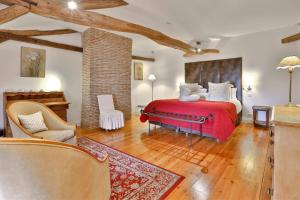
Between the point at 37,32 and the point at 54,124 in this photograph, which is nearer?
the point at 54,124

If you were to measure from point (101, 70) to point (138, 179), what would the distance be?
334 centimetres

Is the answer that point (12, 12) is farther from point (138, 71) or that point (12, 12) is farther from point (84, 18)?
point (138, 71)

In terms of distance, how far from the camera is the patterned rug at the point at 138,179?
69.8 inches

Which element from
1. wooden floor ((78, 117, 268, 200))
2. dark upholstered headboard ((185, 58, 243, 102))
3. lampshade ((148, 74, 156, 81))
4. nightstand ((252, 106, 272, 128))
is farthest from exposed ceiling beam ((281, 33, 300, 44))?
lampshade ((148, 74, 156, 81))

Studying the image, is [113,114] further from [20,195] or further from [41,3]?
[20,195]

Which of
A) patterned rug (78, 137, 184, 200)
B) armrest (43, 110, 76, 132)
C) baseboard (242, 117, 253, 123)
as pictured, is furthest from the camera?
baseboard (242, 117, 253, 123)

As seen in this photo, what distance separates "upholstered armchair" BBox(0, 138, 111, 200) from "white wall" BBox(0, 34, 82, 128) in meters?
3.93

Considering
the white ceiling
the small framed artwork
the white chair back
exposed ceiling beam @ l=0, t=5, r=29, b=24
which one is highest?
the white ceiling

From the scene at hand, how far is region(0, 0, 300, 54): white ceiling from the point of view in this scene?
3090 millimetres

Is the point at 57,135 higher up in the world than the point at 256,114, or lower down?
lower down

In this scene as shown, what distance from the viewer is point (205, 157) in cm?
270

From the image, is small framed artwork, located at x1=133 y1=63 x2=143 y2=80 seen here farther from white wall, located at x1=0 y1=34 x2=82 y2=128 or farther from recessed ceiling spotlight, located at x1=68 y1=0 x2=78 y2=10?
recessed ceiling spotlight, located at x1=68 y1=0 x2=78 y2=10

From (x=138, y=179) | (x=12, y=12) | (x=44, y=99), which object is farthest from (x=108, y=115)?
(x=12, y=12)

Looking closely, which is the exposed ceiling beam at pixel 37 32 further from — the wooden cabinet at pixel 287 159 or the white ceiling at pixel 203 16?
the wooden cabinet at pixel 287 159
